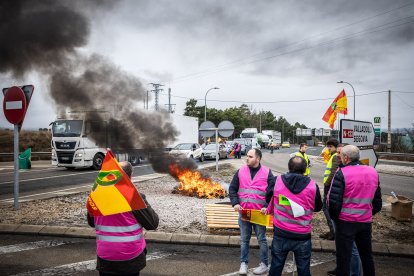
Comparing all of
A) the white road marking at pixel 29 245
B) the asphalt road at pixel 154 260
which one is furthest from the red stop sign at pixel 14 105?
the white road marking at pixel 29 245

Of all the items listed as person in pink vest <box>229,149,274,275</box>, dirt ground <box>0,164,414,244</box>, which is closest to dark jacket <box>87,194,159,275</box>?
person in pink vest <box>229,149,274,275</box>

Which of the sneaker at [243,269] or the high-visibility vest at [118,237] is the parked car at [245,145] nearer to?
the sneaker at [243,269]

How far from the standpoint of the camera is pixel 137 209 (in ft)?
8.83

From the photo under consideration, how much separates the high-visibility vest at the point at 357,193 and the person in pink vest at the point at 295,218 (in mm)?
373

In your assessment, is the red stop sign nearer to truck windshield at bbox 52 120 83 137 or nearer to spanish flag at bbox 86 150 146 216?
spanish flag at bbox 86 150 146 216

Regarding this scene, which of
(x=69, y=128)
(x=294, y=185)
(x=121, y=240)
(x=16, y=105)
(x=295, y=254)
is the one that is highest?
(x=16, y=105)

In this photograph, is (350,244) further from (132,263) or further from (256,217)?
(132,263)

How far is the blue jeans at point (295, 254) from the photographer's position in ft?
11.3

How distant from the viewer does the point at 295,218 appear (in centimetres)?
346

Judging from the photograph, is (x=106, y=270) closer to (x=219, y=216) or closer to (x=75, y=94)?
(x=219, y=216)

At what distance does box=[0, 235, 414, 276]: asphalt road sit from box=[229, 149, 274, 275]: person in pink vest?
12.3 inches

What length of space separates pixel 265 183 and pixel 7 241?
436cm

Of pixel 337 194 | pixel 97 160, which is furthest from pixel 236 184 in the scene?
pixel 97 160

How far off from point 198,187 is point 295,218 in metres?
6.51
